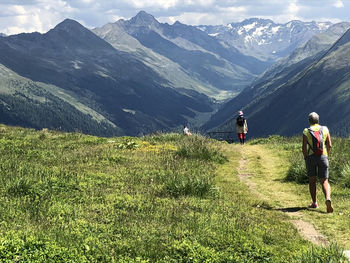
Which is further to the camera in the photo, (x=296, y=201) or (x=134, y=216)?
(x=296, y=201)

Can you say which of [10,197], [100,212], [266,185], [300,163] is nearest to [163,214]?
[100,212]

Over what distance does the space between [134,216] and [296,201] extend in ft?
23.6

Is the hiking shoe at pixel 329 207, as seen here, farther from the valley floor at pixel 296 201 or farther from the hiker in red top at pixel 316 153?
the hiker in red top at pixel 316 153

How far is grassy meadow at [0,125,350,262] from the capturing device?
297 inches

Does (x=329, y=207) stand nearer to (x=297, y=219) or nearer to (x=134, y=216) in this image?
(x=297, y=219)

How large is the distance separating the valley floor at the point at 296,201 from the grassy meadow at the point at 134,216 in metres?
0.43

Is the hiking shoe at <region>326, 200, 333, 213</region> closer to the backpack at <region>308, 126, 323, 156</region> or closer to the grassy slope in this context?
the grassy slope

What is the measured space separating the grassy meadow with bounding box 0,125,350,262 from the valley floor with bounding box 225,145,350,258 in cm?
43

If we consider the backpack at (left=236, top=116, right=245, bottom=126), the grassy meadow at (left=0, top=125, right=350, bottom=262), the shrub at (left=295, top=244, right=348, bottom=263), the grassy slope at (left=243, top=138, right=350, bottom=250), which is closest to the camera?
the shrub at (left=295, top=244, right=348, bottom=263)

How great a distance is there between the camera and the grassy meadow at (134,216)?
297 inches

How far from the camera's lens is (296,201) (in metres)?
14.0

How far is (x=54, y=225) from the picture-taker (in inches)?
332

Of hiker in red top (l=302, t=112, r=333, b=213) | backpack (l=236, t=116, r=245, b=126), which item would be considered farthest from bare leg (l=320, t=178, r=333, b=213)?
backpack (l=236, t=116, r=245, b=126)

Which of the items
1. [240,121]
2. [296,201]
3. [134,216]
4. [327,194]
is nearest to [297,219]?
[327,194]
